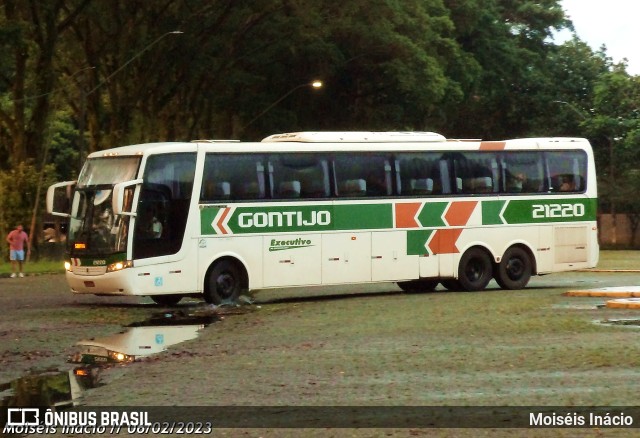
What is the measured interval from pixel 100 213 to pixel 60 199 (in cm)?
165

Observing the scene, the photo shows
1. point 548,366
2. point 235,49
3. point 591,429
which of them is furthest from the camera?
point 235,49

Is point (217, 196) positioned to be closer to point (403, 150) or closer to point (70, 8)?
point (403, 150)

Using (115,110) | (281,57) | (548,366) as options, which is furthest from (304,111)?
(548,366)

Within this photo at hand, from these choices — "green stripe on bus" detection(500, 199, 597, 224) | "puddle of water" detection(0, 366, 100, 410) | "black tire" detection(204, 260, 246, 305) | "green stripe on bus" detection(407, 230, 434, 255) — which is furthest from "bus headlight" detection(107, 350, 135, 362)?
"green stripe on bus" detection(500, 199, 597, 224)

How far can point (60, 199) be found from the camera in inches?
1156

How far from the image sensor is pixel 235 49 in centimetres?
5569

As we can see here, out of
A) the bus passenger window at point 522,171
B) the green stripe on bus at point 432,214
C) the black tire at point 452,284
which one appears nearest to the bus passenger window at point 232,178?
the green stripe on bus at point 432,214

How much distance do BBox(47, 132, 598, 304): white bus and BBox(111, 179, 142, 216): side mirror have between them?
0.09 ft

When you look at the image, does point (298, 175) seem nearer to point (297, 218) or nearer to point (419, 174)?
point (297, 218)

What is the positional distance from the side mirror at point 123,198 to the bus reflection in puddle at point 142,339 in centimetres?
237

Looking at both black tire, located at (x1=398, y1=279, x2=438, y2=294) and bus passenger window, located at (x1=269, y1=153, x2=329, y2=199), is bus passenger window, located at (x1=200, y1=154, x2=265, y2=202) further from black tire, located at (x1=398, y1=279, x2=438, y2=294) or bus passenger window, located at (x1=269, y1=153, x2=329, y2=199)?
black tire, located at (x1=398, y1=279, x2=438, y2=294)

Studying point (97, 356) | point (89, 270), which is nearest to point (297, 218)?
point (89, 270)

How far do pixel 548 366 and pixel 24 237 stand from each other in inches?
1183
